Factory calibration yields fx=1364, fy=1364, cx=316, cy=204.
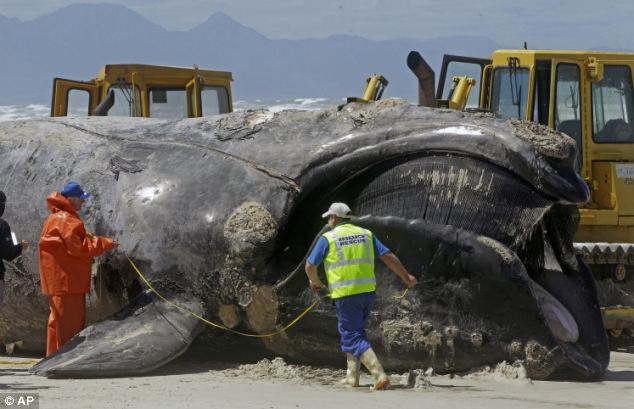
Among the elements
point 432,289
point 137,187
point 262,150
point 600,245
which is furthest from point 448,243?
point 600,245

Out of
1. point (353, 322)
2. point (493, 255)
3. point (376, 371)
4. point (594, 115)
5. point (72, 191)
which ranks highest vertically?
point (594, 115)

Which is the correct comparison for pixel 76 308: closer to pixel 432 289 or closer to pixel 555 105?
pixel 432 289

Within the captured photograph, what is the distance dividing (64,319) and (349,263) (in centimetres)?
354

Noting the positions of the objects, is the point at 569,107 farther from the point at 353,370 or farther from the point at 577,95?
the point at 353,370

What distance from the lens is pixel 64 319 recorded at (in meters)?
14.5

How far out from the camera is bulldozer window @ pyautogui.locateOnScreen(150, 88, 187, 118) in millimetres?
24266

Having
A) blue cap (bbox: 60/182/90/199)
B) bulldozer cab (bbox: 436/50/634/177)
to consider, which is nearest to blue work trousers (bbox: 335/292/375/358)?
blue cap (bbox: 60/182/90/199)

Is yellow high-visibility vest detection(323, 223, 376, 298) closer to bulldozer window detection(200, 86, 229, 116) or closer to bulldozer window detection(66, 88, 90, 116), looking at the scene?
bulldozer window detection(66, 88, 90, 116)

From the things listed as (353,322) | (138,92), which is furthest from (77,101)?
(353,322)

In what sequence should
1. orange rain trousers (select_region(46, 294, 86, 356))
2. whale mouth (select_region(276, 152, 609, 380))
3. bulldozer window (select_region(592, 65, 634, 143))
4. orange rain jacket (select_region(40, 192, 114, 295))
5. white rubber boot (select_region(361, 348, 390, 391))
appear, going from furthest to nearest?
bulldozer window (select_region(592, 65, 634, 143)) → orange rain trousers (select_region(46, 294, 86, 356)) → orange rain jacket (select_region(40, 192, 114, 295)) → whale mouth (select_region(276, 152, 609, 380)) → white rubber boot (select_region(361, 348, 390, 391))

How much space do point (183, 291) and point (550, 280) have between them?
153 inches

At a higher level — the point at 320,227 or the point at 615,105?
the point at 615,105

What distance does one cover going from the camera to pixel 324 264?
42.4 ft

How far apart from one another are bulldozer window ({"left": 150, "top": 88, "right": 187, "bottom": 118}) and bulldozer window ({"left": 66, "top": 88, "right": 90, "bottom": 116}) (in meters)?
1.22
